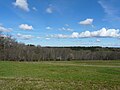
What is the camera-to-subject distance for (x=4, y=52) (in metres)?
108

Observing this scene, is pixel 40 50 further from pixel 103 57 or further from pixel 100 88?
pixel 100 88

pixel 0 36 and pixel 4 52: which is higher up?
pixel 0 36

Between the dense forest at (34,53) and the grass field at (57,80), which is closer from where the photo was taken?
the grass field at (57,80)

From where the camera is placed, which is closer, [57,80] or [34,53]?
[57,80]

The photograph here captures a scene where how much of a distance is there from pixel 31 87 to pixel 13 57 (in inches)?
4037

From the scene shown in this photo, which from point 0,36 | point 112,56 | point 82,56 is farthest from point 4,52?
point 112,56

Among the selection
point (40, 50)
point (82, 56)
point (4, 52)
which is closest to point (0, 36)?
point (4, 52)

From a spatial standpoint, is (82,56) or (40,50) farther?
(82,56)

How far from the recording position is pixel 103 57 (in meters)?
154

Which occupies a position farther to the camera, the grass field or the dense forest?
the dense forest

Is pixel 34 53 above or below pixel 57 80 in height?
above

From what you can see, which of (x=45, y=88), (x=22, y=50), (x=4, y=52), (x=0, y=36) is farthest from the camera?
(x=22, y=50)

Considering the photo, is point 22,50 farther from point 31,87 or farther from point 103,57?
point 31,87

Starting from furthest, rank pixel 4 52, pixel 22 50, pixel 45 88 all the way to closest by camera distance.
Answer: pixel 22 50
pixel 4 52
pixel 45 88
